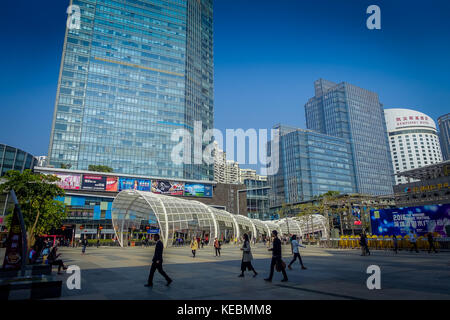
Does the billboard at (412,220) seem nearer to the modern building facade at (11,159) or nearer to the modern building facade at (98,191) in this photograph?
the modern building facade at (98,191)

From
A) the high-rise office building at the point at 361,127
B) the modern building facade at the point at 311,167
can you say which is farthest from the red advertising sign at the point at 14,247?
the high-rise office building at the point at 361,127

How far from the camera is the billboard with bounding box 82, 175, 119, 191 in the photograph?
66.4 m

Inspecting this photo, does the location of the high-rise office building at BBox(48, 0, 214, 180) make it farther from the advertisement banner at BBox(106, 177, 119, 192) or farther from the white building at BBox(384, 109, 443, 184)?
the white building at BBox(384, 109, 443, 184)

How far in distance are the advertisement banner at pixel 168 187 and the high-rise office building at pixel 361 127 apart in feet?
363

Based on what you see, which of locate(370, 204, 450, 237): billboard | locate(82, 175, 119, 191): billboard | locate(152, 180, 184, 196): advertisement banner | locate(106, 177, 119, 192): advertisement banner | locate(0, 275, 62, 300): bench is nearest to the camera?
locate(0, 275, 62, 300): bench

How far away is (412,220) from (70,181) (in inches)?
2608

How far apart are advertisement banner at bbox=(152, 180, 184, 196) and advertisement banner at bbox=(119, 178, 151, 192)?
1.77 m

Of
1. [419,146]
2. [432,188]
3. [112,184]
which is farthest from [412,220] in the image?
[419,146]

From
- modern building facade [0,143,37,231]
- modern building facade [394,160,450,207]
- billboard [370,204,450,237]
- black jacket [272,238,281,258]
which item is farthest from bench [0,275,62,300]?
modern building facade [0,143,37,231]

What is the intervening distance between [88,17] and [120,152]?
1953 inches

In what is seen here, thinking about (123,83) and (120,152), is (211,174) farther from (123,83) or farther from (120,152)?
(123,83)

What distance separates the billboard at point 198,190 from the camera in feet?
250

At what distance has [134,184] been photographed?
70250 mm

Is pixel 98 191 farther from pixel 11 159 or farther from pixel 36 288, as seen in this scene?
pixel 36 288
